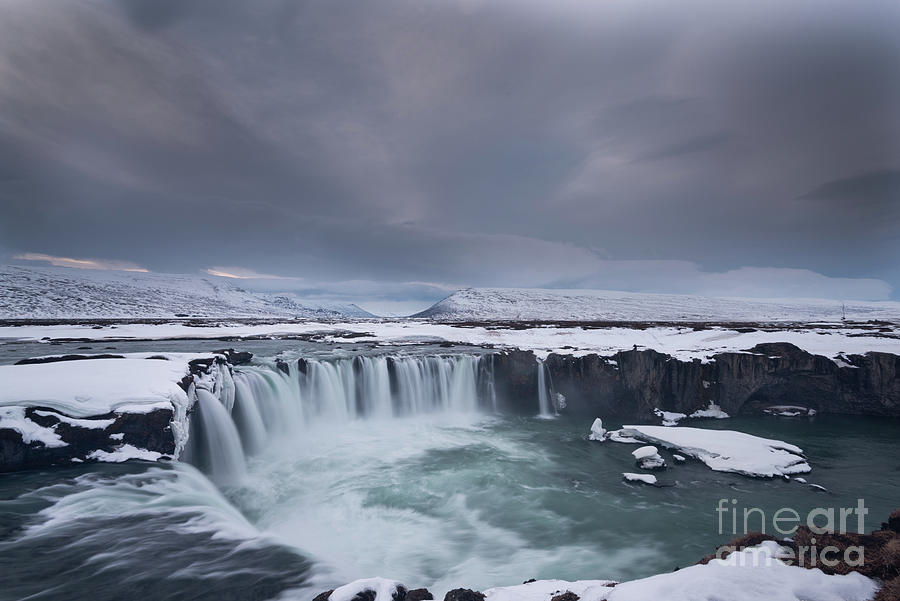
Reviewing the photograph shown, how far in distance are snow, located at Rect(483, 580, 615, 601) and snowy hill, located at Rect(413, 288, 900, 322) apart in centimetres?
12061

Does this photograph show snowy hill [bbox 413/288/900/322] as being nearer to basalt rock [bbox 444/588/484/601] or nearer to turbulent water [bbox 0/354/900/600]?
turbulent water [bbox 0/354/900/600]

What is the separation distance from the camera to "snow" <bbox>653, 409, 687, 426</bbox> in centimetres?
2497

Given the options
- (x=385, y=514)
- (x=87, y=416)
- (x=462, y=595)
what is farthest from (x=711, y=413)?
(x=87, y=416)

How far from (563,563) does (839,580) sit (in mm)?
7467

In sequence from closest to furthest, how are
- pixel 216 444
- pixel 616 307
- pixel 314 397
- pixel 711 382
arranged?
pixel 216 444 → pixel 314 397 → pixel 711 382 → pixel 616 307

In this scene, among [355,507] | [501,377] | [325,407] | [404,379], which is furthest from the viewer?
[501,377]

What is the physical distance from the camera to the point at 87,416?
1091 centimetres

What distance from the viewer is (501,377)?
28188 millimetres

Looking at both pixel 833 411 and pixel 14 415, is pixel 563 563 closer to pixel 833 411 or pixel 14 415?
pixel 14 415

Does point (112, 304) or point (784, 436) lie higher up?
point (112, 304)

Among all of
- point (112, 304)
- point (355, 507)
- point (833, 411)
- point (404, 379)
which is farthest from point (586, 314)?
point (112, 304)

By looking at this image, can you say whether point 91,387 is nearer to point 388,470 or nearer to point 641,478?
point 388,470

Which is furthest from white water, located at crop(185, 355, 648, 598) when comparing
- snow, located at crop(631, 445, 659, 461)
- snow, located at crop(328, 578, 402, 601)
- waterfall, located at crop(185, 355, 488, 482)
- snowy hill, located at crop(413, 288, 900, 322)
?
snowy hill, located at crop(413, 288, 900, 322)

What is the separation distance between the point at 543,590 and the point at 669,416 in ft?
81.0
